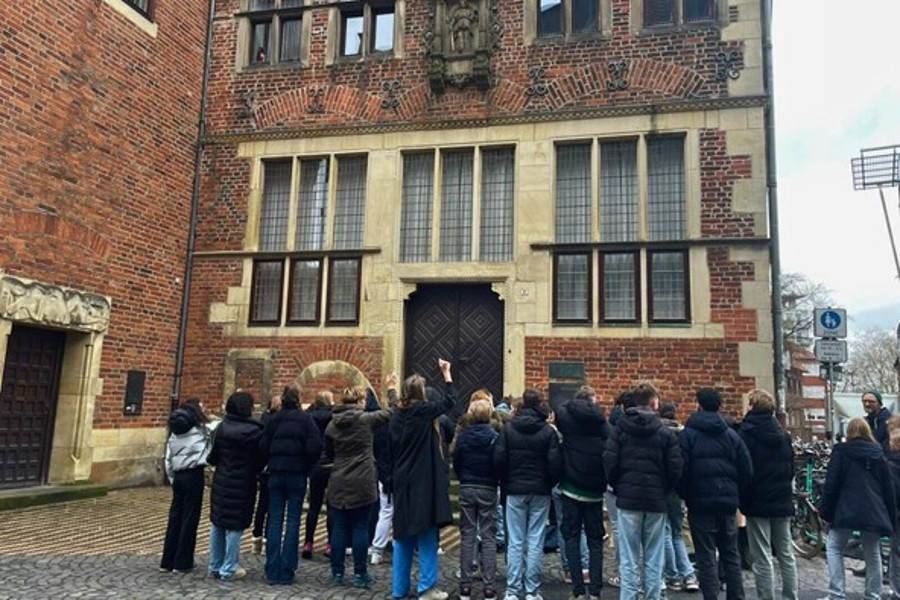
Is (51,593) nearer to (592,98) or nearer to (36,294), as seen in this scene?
(36,294)

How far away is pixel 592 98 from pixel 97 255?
824 cm

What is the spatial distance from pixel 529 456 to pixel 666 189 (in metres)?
6.57

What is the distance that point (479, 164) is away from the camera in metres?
11.7

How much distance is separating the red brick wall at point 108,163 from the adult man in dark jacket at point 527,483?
Result: 7594 mm

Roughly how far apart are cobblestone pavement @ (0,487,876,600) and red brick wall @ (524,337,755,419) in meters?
2.82

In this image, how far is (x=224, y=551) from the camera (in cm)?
643

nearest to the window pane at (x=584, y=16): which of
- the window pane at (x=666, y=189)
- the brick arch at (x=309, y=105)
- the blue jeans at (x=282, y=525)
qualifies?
the window pane at (x=666, y=189)

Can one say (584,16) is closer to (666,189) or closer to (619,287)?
(666,189)

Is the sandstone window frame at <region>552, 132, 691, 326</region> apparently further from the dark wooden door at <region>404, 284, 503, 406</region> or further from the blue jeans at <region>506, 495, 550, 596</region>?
the blue jeans at <region>506, 495, 550, 596</region>

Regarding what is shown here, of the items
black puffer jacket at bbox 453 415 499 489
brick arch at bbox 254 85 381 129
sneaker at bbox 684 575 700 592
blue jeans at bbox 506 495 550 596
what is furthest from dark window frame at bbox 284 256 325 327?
sneaker at bbox 684 575 700 592

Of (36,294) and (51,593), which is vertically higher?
(36,294)

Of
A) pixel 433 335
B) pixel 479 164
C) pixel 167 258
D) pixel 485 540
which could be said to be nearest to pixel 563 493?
pixel 485 540

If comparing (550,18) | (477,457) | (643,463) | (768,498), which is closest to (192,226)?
(550,18)

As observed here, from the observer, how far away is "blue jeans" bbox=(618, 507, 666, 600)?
17.8 ft
